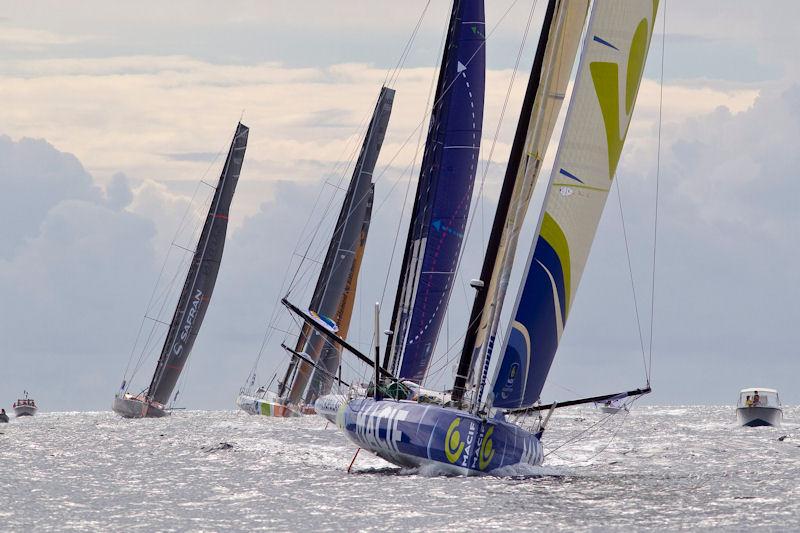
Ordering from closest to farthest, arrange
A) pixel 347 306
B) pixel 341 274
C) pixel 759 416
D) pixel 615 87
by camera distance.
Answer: pixel 615 87 → pixel 341 274 → pixel 347 306 → pixel 759 416

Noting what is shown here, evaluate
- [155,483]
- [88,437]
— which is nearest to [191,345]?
[88,437]


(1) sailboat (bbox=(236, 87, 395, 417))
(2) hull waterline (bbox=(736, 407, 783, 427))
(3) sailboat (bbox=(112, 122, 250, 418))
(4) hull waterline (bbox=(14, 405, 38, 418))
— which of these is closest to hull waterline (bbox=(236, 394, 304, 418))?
(1) sailboat (bbox=(236, 87, 395, 417))

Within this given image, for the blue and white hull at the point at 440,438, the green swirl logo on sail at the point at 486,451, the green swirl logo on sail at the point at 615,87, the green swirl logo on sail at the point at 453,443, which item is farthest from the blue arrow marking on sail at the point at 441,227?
the green swirl logo on sail at the point at 453,443

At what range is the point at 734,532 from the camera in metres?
21.2

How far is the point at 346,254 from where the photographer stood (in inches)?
2301

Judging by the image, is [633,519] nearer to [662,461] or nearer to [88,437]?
[662,461]

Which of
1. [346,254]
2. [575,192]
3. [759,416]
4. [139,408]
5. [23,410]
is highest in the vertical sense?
[346,254]

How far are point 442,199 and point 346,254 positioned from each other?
21811 mm

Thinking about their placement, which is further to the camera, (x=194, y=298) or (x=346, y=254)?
(x=194, y=298)

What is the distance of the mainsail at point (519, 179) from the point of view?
2850 centimetres

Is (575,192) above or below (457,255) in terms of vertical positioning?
below

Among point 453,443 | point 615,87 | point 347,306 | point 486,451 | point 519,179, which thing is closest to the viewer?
point 453,443

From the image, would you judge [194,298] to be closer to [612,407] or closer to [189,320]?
[189,320]

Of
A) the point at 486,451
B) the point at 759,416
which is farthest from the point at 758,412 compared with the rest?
the point at 486,451
